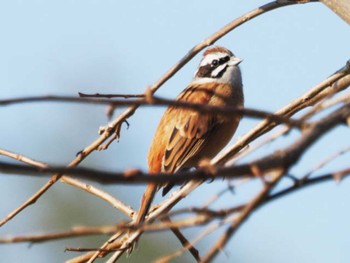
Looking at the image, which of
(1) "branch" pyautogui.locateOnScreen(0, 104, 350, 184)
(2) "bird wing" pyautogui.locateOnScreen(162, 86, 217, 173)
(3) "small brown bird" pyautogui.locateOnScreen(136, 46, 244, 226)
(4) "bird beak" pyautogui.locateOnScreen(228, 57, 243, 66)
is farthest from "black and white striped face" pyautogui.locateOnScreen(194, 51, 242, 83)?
(1) "branch" pyautogui.locateOnScreen(0, 104, 350, 184)

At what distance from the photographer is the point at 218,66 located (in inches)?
272

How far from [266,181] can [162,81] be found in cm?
169

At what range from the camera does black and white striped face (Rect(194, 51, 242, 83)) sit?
22.5 ft

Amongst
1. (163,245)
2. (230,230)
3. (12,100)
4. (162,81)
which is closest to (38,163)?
(162,81)

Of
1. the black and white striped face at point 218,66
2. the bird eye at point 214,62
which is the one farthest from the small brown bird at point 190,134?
the bird eye at point 214,62

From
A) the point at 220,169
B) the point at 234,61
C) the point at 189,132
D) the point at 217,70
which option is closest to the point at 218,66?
the point at 217,70

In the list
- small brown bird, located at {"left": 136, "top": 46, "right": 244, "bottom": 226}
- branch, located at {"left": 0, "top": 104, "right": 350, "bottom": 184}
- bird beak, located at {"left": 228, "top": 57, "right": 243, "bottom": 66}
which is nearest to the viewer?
branch, located at {"left": 0, "top": 104, "right": 350, "bottom": 184}

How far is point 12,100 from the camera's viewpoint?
158 cm

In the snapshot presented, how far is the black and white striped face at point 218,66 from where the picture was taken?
6.86m

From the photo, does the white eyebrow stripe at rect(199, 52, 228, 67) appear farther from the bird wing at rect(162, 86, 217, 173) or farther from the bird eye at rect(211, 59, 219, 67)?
the bird wing at rect(162, 86, 217, 173)

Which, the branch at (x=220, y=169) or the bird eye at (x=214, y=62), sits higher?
the branch at (x=220, y=169)

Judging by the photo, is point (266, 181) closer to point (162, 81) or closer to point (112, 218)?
point (162, 81)

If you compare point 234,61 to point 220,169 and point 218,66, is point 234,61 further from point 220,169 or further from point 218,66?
point 220,169

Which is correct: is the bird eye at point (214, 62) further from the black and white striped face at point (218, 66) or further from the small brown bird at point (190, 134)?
the small brown bird at point (190, 134)
